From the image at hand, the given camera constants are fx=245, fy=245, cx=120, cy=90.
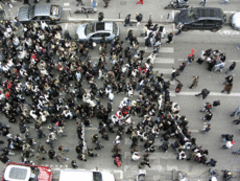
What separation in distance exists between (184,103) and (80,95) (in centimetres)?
745

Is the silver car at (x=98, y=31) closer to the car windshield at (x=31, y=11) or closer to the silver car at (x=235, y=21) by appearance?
the car windshield at (x=31, y=11)

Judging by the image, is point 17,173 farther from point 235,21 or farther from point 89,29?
point 235,21

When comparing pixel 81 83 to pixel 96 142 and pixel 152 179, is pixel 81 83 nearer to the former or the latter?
pixel 96 142

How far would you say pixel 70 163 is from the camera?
51.4ft

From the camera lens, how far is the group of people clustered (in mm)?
15102

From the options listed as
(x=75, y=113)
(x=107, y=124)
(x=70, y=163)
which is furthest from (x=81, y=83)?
(x=70, y=163)

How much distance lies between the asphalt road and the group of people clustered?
568 mm

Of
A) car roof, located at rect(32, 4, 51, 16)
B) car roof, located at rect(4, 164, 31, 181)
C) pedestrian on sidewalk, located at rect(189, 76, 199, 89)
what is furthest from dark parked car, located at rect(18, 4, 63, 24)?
pedestrian on sidewalk, located at rect(189, 76, 199, 89)

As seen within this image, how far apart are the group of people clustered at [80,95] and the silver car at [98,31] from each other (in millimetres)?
489

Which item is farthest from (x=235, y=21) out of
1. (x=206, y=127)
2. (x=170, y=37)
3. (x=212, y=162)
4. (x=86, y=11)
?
(x=86, y=11)

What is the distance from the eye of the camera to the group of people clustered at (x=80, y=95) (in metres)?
15.1

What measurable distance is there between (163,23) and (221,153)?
11.4 meters

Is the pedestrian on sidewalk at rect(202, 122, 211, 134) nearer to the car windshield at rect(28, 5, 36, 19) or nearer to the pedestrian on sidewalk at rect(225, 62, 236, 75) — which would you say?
the pedestrian on sidewalk at rect(225, 62, 236, 75)

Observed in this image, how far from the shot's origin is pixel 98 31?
61.1ft
